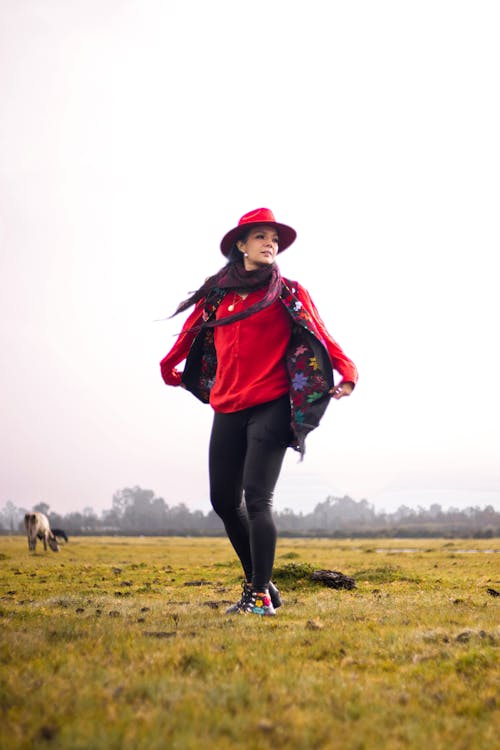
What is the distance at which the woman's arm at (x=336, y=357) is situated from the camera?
19.9ft

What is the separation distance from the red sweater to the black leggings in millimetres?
148

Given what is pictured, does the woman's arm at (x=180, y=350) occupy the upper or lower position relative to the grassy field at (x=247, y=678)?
upper

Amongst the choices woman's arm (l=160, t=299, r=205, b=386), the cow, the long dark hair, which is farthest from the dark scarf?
the cow

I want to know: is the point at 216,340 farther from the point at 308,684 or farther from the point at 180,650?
the point at 308,684

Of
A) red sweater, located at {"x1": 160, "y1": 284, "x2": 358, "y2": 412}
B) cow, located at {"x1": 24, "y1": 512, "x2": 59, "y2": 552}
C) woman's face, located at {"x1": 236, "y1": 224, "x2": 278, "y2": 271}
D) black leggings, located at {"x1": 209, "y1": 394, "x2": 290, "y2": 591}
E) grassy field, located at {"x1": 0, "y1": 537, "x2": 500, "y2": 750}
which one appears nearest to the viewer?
grassy field, located at {"x1": 0, "y1": 537, "x2": 500, "y2": 750}

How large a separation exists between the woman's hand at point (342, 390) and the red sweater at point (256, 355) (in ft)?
0.15

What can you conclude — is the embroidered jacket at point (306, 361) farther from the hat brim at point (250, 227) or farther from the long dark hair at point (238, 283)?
the hat brim at point (250, 227)

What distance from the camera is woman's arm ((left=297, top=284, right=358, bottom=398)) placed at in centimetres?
606

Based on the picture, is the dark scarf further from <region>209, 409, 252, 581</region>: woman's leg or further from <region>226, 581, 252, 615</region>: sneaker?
<region>226, 581, 252, 615</region>: sneaker

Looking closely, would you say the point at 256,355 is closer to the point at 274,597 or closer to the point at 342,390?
the point at 342,390

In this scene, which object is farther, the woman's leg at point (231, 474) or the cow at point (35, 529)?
the cow at point (35, 529)

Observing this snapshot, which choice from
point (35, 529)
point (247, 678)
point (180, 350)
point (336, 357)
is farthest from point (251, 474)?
point (35, 529)

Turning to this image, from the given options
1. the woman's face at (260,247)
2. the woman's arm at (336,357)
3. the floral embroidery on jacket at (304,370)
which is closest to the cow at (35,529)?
the floral embroidery on jacket at (304,370)

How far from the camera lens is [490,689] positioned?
3.25 m
